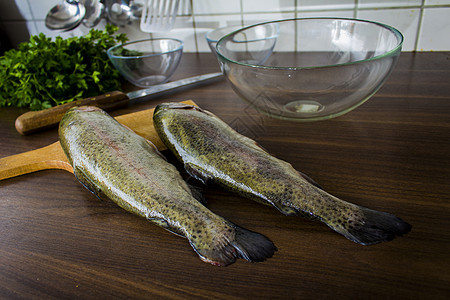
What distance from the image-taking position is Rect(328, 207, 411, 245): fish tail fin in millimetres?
428

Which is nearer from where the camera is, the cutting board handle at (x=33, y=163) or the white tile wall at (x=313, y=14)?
the cutting board handle at (x=33, y=163)

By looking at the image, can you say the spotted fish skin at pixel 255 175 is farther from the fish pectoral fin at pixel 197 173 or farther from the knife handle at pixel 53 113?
the knife handle at pixel 53 113

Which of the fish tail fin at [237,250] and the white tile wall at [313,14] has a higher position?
the white tile wall at [313,14]

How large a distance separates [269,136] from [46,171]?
48 cm

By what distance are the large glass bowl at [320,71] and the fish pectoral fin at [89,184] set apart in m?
0.34

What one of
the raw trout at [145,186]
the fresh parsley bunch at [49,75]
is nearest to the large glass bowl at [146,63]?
the fresh parsley bunch at [49,75]

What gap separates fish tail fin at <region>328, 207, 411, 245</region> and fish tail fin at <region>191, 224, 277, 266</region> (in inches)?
3.8

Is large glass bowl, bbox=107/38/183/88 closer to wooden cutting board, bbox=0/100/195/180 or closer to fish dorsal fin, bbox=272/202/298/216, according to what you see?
wooden cutting board, bbox=0/100/195/180

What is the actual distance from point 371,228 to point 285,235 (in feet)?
0.37

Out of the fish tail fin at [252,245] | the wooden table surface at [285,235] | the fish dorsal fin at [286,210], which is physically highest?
the fish dorsal fin at [286,210]

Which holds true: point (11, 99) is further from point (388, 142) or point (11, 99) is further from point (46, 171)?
point (388, 142)

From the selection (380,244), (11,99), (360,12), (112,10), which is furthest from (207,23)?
(380,244)

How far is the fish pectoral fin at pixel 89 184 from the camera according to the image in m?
0.57

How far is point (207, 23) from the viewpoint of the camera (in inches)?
53.9
